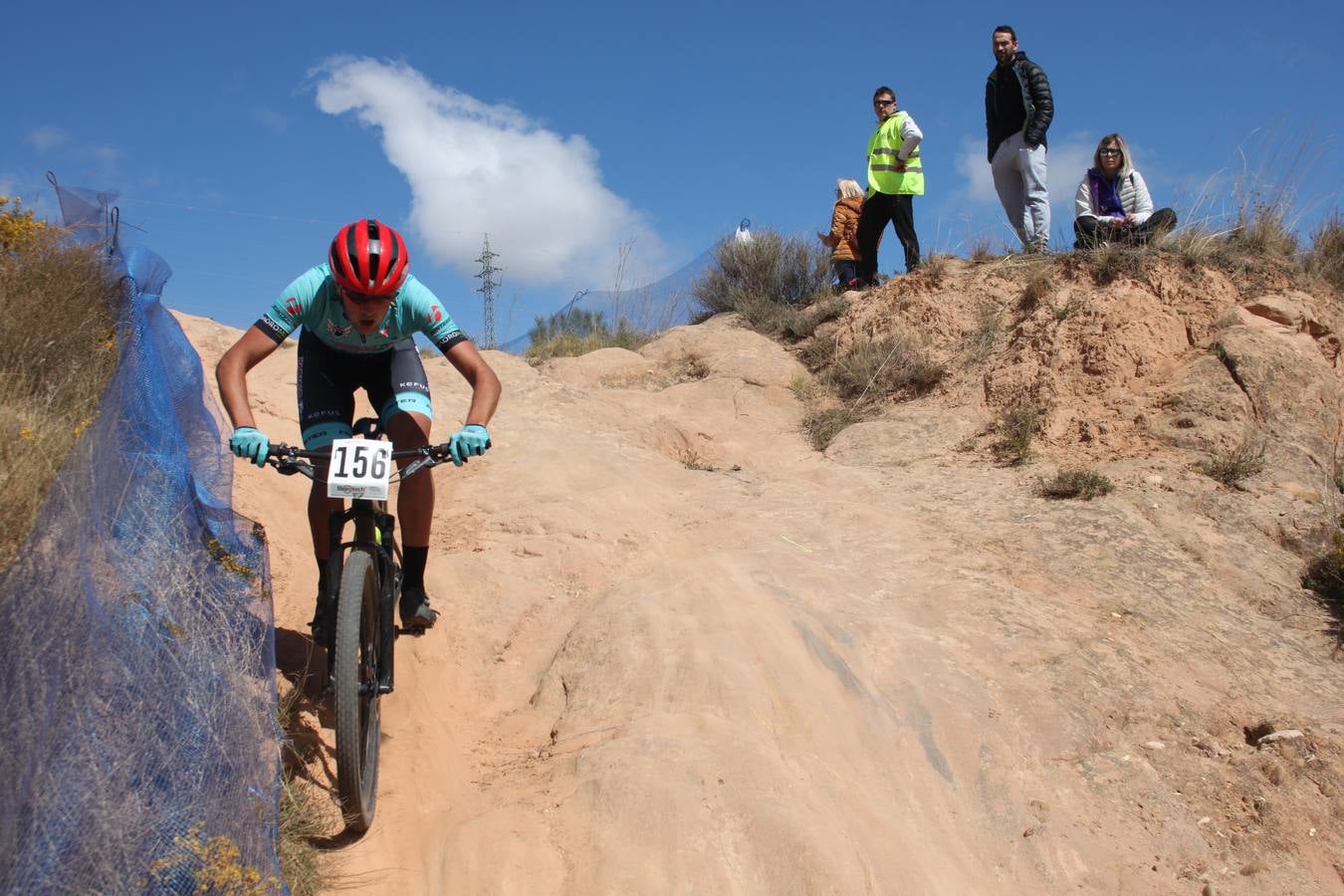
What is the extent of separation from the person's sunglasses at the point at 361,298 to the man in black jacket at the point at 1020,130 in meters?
6.75

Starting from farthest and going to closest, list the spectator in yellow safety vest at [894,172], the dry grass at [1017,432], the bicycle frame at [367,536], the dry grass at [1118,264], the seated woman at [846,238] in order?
the seated woman at [846,238] < the spectator in yellow safety vest at [894,172] < the dry grass at [1118,264] < the dry grass at [1017,432] < the bicycle frame at [367,536]

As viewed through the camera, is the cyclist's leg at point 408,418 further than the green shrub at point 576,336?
No

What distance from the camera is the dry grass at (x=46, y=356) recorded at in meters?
3.81

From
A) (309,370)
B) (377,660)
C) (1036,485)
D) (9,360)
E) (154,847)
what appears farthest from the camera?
(1036,485)

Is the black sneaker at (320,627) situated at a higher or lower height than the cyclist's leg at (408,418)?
lower

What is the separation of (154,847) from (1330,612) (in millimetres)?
5836

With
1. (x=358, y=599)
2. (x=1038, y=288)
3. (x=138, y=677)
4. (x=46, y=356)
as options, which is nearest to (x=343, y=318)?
(x=358, y=599)

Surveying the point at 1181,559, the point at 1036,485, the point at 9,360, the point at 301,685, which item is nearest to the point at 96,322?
the point at 9,360

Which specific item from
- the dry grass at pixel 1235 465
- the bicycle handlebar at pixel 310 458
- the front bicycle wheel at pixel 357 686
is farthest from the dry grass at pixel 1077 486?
the front bicycle wheel at pixel 357 686

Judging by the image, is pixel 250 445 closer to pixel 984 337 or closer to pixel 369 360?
pixel 369 360

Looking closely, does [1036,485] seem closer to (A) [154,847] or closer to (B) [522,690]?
(B) [522,690]

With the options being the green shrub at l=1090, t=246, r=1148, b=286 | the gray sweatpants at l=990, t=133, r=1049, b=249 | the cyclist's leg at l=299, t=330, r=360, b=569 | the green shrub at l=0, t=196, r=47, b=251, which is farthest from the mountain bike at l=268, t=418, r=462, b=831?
the gray sweatpants at l=990, t=133, r=1049, b=249

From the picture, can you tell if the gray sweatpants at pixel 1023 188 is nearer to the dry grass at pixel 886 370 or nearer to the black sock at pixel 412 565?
the dry grass at pixel 886 370

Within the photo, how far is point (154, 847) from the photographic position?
2115 mm
